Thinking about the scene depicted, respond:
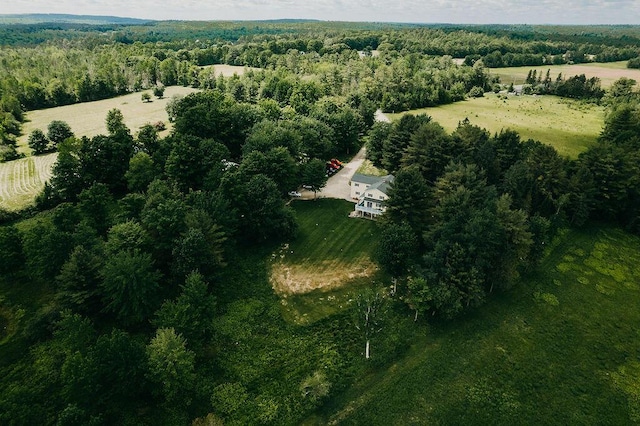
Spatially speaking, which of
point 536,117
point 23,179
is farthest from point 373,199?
point 536,117

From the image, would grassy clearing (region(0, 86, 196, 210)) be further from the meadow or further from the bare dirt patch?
the bare dirt patch

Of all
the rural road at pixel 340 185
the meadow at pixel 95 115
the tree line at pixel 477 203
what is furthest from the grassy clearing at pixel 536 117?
the meadow at pixel 95 115

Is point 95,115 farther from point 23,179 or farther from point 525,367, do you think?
point 525,367

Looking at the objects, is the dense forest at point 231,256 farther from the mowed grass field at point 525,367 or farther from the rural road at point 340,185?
the rural road at point 340,185

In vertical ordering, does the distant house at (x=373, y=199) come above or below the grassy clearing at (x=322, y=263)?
above

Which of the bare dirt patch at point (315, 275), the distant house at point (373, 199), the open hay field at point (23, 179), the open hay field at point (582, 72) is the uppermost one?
the open hay field at point (582, 72)

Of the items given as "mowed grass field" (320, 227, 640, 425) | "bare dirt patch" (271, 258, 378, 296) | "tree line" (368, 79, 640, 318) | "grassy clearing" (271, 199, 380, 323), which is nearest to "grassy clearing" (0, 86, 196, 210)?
"grassy clearing" (271, 199, 380, 323)
